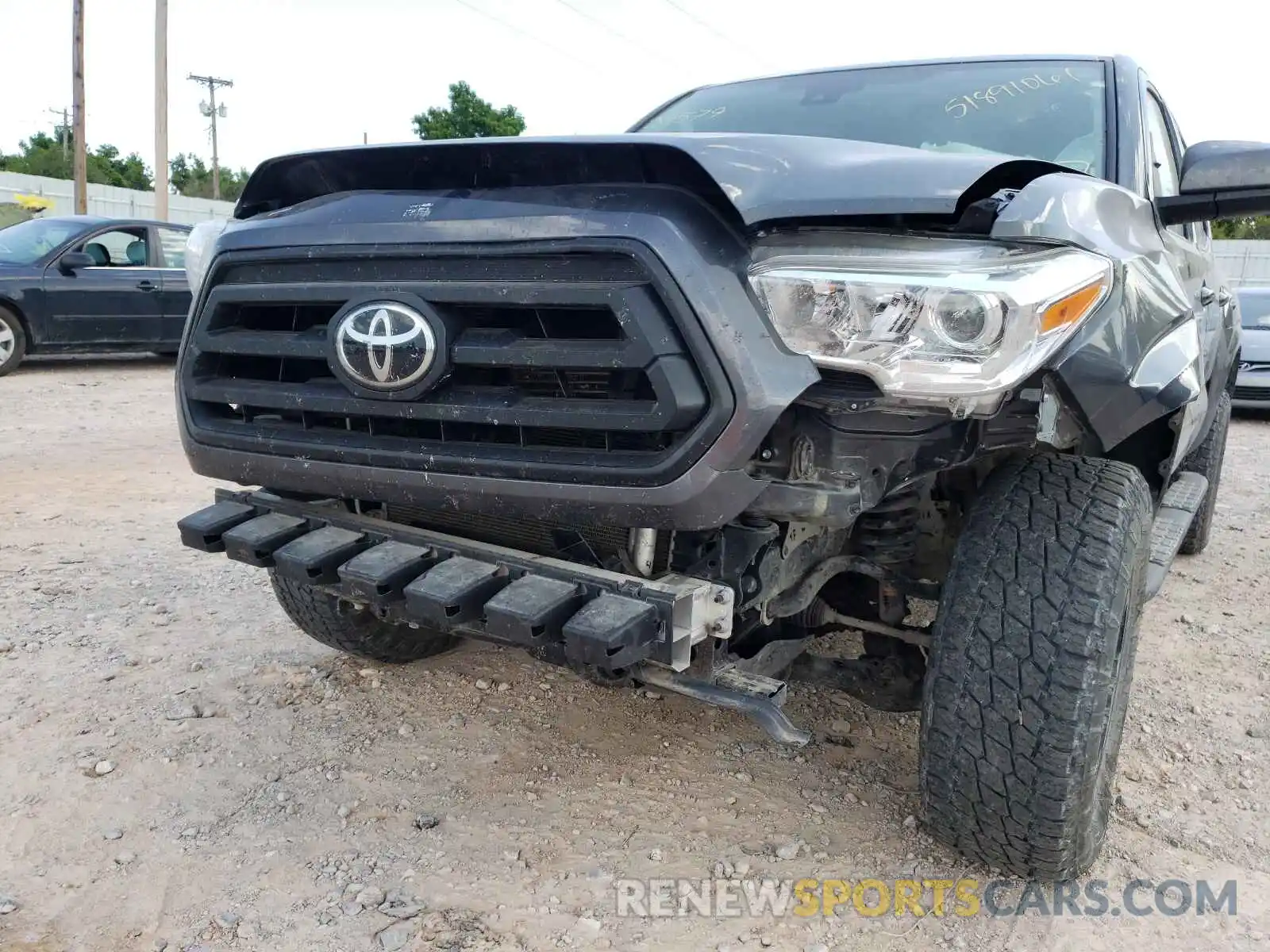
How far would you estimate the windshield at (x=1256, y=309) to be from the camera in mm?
8984

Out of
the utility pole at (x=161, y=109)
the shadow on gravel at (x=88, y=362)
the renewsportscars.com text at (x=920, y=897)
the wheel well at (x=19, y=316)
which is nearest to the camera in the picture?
the renewsportscars.com text at (x=920, y=897)

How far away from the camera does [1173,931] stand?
6.37 ft

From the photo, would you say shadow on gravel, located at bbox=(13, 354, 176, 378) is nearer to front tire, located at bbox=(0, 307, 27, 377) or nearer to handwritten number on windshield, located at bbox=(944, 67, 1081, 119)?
front tire, located at bbox=(0, 307, 27, 377)

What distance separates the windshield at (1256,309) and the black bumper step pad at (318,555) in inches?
369

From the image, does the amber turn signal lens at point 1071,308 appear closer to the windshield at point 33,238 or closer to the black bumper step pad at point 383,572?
the black bumper step pad at point 383,572

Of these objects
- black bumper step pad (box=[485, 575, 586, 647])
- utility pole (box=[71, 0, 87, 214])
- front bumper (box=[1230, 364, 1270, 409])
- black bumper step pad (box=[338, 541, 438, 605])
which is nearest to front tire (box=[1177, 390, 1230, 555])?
black bumper step pad (box=[485, 575, 586, 647])

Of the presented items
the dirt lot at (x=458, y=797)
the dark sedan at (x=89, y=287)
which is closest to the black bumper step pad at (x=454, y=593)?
the dirt lot at (x=458, y=797)

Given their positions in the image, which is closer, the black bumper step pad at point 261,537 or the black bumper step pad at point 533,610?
the black bumper step pad at point 533,610

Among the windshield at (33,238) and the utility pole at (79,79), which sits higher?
the utility pole at (79,79)

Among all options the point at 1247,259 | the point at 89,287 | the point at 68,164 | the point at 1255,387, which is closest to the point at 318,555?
the point at 89,287

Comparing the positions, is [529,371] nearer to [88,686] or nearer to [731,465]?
[731,465]

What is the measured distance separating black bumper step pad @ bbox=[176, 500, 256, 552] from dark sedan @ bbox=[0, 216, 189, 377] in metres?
7.87

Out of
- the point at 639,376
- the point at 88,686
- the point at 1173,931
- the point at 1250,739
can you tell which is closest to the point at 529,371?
the point at 639,376

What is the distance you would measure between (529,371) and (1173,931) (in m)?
1.69
